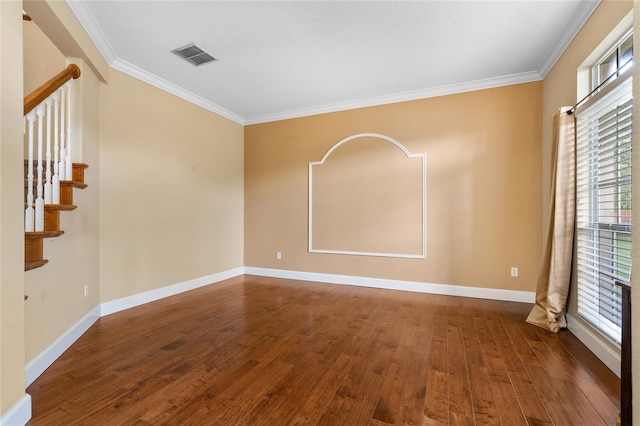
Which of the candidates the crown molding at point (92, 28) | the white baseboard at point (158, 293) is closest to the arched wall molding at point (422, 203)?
the white baseboard at point (158, 293)

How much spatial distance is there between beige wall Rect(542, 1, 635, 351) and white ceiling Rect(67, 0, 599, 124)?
112 mm

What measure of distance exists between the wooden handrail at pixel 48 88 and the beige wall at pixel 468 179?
9.86ft

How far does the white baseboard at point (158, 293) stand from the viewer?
10.4 ft

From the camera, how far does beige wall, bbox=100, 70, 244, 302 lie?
3.20 metres

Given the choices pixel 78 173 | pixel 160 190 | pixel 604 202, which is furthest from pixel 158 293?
pixel 604 202

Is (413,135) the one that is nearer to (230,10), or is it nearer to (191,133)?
(230,10)

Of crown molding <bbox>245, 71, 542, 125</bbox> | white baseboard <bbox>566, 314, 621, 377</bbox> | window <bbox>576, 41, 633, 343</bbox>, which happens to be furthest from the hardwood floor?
crown molding <bbox>245, 71, 542, 125</bbox>

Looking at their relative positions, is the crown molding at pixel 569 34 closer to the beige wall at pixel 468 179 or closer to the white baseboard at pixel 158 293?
the beige wall at pixel 468 179

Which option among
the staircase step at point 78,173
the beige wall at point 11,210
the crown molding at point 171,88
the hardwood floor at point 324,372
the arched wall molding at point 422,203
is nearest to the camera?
the beige wall at point 11,210

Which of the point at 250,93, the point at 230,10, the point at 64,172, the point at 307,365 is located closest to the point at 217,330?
the point at 307,365

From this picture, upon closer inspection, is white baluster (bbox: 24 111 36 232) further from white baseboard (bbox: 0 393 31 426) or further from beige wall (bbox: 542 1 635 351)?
beige wall (bbox: 542 1 635 351)

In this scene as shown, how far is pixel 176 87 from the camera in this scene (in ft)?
12.7

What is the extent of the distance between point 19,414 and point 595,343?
3717mm

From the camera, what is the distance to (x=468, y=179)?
3.80 meters
